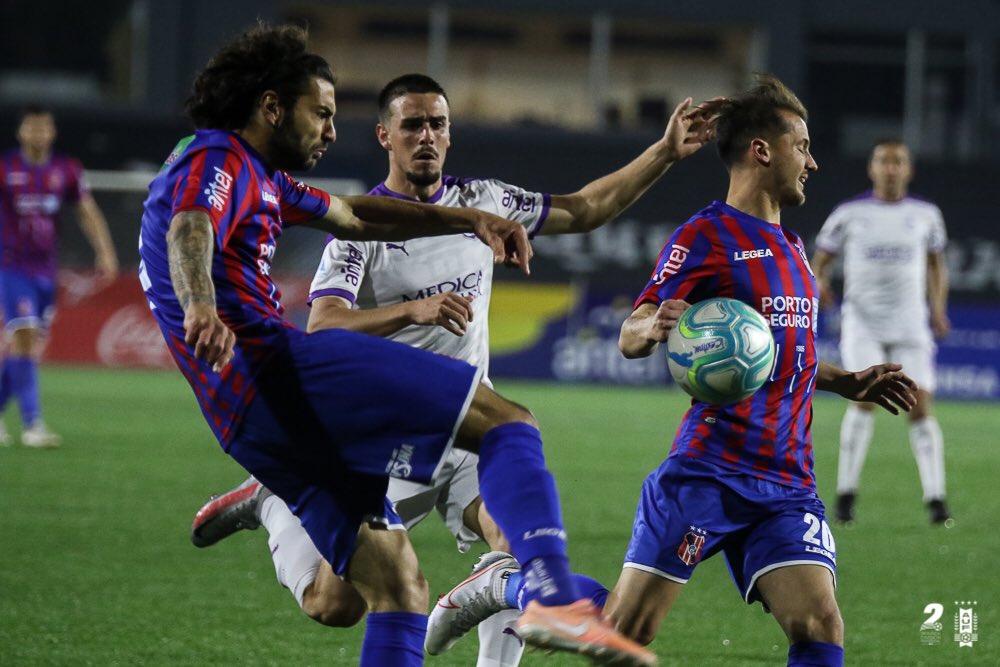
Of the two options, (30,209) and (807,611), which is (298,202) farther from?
(30,209)

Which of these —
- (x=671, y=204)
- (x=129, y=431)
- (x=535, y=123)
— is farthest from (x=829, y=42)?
(x=129, y=431)

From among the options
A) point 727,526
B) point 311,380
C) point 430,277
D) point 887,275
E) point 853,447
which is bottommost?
point 853,447

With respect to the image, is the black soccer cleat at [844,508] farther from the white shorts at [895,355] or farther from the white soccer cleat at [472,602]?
the white soccer cleat at [472,602]

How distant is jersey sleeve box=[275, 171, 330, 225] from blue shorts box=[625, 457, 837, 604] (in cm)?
128

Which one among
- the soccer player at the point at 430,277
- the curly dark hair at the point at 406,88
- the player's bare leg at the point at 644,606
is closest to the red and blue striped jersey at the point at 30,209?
the soccer player at the point at 430,277

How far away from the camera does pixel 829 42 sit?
29.6 meters

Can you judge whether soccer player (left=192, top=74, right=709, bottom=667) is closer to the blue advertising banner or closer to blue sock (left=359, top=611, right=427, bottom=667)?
blue sock (left=359, top=611, right=427, bottom=667)

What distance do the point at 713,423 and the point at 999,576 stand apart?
130 inches

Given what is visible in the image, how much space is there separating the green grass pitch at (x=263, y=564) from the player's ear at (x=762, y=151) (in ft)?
5.99

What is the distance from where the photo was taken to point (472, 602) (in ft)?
14.9

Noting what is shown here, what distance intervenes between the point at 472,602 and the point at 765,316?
1.30 meters

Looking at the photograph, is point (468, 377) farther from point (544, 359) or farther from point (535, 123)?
point (535, 123)

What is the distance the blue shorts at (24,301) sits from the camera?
11367 millimetres

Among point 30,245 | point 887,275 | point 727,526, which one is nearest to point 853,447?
point 887,275
